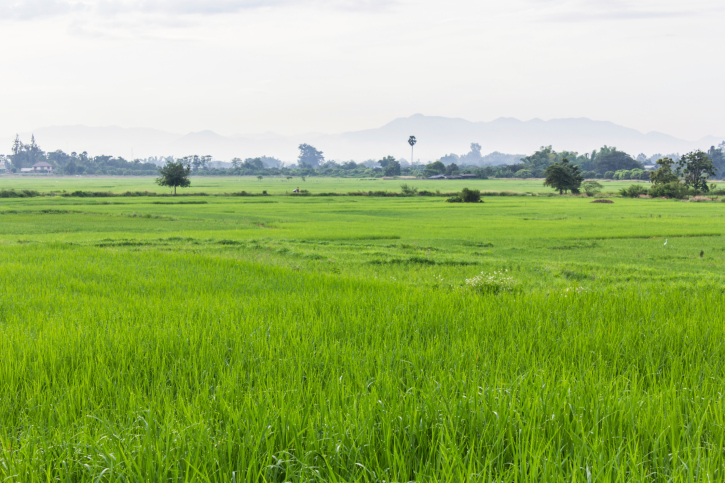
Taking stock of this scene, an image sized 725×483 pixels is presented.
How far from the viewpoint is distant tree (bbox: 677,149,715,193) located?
7864 cm

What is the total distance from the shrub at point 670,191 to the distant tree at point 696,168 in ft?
25.3

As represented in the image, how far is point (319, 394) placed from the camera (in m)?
3.34

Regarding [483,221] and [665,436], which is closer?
[665,436]

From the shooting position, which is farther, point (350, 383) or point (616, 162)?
point (616, 162)

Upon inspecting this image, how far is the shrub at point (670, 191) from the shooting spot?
71.5 meters

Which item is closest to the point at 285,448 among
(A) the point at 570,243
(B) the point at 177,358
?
(B) the point at 177,358

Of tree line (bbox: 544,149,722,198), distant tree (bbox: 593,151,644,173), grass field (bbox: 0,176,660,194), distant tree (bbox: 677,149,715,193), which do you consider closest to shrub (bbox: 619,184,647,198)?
tree line (bbox: 544,149,722,198)

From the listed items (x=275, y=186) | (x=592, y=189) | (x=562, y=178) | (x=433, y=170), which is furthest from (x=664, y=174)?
(x=433, y=170)

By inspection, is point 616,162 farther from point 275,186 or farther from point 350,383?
point 350,383

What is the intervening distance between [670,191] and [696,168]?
13.9 metres

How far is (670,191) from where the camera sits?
72312 mm

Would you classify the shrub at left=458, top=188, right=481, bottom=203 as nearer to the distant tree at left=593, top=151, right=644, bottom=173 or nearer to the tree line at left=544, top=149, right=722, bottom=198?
the tree line at left=544, top=149, right=722, bottom=198

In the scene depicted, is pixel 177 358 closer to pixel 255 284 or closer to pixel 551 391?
pixel 551 391

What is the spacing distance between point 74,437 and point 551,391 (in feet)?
9.90
